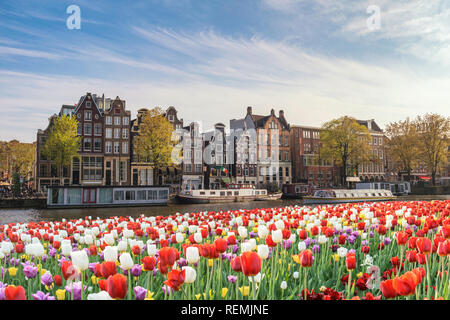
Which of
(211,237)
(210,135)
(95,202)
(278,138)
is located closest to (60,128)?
A: (95,202)

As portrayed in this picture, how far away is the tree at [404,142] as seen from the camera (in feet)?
161

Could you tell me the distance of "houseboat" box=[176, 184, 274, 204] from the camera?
35.2m

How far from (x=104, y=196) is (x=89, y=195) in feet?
3.87

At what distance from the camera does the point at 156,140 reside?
3647cm

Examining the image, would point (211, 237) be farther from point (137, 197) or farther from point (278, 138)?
point (278, 138)

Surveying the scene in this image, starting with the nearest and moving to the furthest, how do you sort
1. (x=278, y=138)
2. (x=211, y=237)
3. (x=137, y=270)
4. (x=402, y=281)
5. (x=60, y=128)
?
(x=402, y=281), (x=137, y=270), (x=211, y=237), (x=60, y=128), (x=278, y=138)

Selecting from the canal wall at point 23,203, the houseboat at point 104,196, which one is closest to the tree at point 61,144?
the canal wall at point 23,203

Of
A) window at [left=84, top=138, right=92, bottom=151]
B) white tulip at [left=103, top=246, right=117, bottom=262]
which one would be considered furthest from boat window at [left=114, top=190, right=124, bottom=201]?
white tulip at [left=103, top=246, right=117, bottom=262]

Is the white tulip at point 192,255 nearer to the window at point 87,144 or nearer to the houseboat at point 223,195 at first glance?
the houseboat at point 223,195

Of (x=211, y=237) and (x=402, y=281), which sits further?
(x=211, y=237)

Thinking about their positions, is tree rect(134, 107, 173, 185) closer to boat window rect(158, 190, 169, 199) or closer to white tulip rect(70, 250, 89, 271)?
boat window rect(158, 190, 169, 199)

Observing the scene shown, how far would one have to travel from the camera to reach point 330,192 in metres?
31.6
